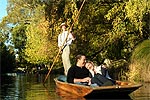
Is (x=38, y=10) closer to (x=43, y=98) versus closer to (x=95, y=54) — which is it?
(x=95, y=54)

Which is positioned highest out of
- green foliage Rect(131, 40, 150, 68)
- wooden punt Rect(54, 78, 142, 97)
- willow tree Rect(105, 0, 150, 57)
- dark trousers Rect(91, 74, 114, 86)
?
willow tree Rect(105, 0, 150, 57)

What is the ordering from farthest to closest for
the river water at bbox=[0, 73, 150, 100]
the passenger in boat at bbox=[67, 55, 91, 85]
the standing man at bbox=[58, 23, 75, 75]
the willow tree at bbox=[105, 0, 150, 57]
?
the willow tree at bbox=[105, 0, 150, 57]
the standing man at bbox=[58, 23, 75, 75]
the river water at bbox=[0, 73, 150, 100]
the passenger in boat at bbox=[67, 55, 91, 85]

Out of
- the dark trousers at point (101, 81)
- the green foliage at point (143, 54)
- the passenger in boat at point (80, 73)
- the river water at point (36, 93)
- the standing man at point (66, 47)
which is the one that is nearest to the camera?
the dark trousers at point (101, 81)

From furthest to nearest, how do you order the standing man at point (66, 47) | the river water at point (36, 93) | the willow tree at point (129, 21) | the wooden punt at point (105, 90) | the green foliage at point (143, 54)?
the willow tree at point (129, 21) → the green foliage at point (143, 54) → the standing man at point (66, 47) → the river water at point (36, 93) → the wooden punt at point (105, 90)

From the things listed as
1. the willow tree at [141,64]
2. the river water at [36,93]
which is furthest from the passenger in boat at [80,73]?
the willow tree at [141,64]

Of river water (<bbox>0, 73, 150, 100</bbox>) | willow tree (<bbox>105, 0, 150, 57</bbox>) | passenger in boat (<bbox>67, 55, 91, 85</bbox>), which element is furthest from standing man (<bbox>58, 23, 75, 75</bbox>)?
willow tree (<bbox>105, 0, 150, 57</bbox>)

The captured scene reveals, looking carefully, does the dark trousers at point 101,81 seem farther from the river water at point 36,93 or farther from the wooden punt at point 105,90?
the river water at point 36,93

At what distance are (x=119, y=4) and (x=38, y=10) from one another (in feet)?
14.4

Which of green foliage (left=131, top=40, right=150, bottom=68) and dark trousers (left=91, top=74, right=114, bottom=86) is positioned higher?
green foliage (left=131, top=40, right=150, bottom=68)

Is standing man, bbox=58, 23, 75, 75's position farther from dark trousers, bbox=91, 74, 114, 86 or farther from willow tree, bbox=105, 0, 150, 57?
willow tree, bbox=105, 0, 150, 57

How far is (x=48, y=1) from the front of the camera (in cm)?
2239

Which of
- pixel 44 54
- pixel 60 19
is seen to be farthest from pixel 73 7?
pixel 44 54

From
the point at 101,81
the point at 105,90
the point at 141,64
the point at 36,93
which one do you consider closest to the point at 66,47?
the point at 36,93

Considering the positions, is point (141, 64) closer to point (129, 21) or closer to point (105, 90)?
point (129, 21)
